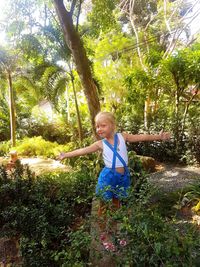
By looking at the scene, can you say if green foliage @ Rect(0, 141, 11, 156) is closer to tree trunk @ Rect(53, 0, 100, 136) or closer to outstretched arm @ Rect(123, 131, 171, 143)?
tree trunk @ Rect(53, 0, 100, 136)

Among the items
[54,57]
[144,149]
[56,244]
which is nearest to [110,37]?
[54,57]

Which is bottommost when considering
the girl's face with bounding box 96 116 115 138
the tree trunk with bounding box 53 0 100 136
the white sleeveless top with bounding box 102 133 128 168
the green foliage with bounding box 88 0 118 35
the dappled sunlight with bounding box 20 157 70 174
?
the dappled sunlight with bounding box 20 157 70 174

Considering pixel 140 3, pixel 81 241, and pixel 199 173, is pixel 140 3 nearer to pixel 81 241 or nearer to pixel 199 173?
pixel 199 173

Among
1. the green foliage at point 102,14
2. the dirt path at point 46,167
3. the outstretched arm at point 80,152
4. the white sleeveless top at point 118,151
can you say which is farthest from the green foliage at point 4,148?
the white sleeveless top at point 118,151

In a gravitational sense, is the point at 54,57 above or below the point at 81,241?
above

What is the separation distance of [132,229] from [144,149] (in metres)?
7.41

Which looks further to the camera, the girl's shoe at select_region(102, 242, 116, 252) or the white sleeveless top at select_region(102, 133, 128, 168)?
the white sleeveless top at select_region(102, 133, 128, 168)

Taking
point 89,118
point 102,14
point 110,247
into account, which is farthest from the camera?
point 89,118

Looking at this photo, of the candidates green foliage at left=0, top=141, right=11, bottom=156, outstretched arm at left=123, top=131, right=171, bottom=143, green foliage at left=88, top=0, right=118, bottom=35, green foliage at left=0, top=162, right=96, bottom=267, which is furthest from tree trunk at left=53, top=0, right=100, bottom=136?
green foliage at left=0, top=141, right=11, bottom=156

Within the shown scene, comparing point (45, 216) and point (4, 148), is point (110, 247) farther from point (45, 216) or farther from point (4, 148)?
point (4, 148)

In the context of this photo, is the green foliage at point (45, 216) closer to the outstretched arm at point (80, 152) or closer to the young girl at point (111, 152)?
the young girl at point (111, 152)

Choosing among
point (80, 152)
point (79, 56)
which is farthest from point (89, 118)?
point (80, 152)

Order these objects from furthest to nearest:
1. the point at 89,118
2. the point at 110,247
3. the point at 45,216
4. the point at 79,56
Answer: the point at 89,118, the point at 79,56, the point at 45,216, the point at 110,247

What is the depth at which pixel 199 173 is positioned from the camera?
7051mm
